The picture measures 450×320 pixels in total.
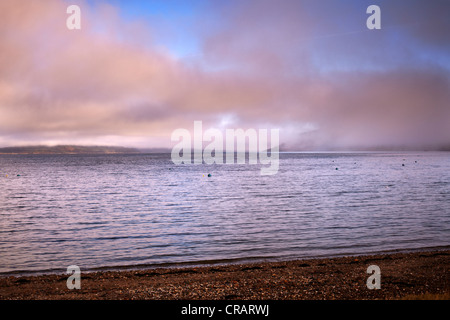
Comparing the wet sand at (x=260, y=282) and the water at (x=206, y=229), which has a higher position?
the wet sand at (x=260, y=282)

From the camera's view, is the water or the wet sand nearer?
the wet sand

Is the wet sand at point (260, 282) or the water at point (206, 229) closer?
the wet sand at point (260, 282)

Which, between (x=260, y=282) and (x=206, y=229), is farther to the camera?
(x=206, y=229)

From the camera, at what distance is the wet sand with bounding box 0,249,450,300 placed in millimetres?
12328

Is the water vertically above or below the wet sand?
below

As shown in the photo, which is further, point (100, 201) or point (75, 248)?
point (100, 201)

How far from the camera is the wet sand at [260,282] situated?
1233 cm

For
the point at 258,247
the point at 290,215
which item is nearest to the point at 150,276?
the point at 258,247

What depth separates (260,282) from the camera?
45.5 ft

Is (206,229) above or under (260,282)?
under
